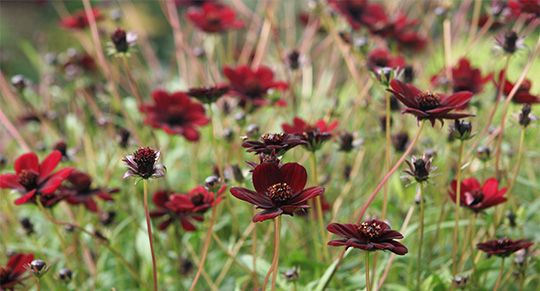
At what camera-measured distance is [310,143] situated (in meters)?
0.66

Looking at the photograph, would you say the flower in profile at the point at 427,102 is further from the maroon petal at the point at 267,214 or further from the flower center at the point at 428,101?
the maroon petal at the point at 267,214

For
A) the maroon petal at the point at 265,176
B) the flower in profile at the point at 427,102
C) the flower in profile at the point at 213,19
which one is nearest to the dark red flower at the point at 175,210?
the maroon petal at the point at 265,176

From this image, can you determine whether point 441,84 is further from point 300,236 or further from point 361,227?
point 361,227

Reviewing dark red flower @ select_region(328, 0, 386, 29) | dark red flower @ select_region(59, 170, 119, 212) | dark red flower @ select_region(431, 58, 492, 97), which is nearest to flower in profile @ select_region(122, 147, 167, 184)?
dark red flower @ select_region(59, 170, 119, 212)

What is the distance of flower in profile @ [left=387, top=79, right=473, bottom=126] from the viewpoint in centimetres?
57

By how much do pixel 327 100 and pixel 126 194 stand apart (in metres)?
0.68

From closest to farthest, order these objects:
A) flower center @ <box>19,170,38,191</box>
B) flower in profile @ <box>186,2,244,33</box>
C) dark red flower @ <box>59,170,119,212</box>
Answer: flower center @ <box>19,170,38,191</box>
dark red flower @ <box>59,170,119,212</box>
flower in profile @ <box>186,2,244,33</box>

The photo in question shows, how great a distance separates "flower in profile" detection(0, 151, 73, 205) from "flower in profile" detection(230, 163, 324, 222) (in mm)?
307

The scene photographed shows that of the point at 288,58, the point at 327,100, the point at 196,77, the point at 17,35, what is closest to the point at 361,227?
the point at 288,58

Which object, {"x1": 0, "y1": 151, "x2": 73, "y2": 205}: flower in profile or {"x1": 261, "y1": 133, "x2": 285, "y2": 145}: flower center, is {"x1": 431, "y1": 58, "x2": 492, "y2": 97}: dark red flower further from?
{"x1": 0, "y1": 151, "x2": 73, "y2": 205}: flower in profile

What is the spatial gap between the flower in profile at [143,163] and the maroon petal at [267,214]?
0.38ft

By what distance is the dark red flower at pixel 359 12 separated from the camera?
4.06 feet

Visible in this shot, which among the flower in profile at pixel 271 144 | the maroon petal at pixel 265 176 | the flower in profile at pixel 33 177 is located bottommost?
the flower in profile at pixel 33 177

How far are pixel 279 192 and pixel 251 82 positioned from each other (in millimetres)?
517
